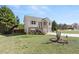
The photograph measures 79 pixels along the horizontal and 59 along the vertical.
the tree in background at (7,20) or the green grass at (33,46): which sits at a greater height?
the tree in background at (7,20)

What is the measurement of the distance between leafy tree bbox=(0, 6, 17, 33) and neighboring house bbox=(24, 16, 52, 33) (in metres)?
0.25

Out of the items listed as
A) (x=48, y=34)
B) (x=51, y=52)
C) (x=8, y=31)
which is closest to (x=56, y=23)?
(x=48, y=34)

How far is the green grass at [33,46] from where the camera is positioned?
483 cm

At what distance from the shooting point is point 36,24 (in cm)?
502

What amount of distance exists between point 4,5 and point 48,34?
1078 mm

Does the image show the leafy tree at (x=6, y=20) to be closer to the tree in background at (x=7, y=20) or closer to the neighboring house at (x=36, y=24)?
the tree in background at (x=7, y=20)

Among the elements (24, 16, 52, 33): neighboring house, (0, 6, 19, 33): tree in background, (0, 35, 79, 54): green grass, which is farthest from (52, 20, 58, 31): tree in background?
(0, 6, 19, 33): tree in background

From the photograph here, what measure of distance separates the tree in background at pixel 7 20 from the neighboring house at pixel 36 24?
22 centimetres

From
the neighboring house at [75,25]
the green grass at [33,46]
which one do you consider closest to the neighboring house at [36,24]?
the green grass at [33,46]

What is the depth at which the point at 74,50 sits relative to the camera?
4.82 metres

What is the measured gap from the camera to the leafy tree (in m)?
4.95

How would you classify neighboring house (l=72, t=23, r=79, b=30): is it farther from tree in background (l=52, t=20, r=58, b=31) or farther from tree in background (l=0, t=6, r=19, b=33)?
tree in background (l=0, t=6, r=19, b=33)
